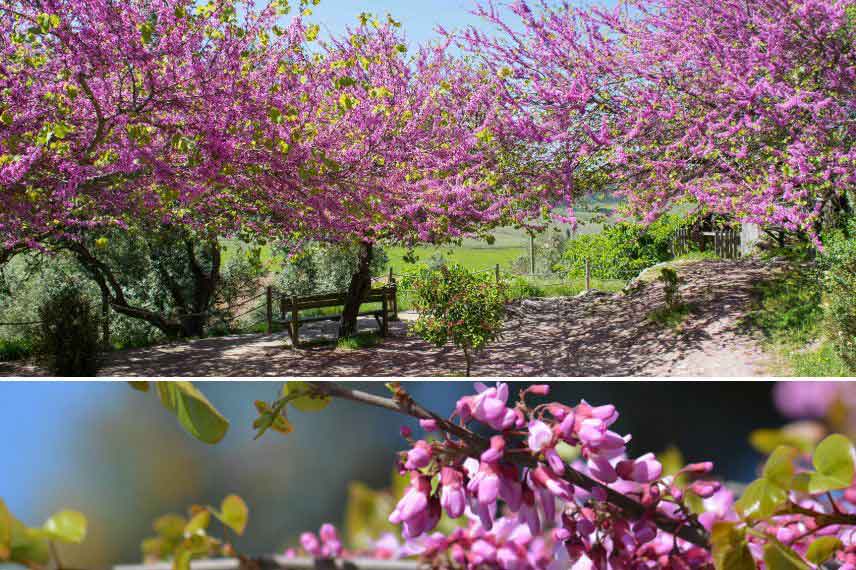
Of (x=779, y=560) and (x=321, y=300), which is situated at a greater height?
(x=779, y=560)

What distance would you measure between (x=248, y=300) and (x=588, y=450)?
1127cm

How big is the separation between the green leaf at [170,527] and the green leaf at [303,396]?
13 cm

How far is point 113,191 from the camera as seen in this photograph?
5.16m

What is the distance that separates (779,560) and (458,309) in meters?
5.80

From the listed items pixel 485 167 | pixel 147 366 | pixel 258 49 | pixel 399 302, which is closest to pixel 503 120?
pixel 485 167

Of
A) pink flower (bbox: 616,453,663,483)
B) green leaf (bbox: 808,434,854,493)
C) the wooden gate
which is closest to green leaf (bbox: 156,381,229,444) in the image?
pink flower (bbox: 616,453,663,483)

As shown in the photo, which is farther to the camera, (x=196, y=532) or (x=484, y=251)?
(x=484, y=251)

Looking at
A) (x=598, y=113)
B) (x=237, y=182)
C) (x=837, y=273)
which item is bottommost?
(x=837, y=273)

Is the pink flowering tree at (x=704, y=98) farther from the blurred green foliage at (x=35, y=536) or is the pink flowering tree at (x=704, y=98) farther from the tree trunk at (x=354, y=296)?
the blurred green foliage at (x=35, y=536)

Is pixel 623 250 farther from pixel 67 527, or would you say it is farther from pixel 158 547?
pixel 67 527

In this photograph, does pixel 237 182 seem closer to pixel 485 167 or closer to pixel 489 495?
pixel 485 167

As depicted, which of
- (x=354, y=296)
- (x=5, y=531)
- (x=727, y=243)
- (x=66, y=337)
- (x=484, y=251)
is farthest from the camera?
(x=727, y=243)

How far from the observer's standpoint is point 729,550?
0.48 m

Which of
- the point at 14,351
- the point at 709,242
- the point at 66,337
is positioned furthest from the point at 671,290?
the point at 14,351
